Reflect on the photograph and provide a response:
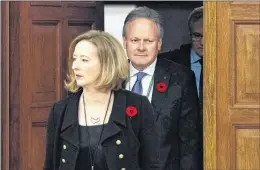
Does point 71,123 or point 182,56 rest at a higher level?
point 182,56

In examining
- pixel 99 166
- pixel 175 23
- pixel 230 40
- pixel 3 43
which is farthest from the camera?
pixel 175 23

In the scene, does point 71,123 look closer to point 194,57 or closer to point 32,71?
point 32,71

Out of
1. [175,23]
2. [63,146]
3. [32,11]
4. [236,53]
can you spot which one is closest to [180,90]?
[236,53]

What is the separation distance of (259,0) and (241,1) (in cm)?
11

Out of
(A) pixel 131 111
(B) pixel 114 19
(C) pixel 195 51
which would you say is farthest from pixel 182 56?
(A) pixel 131 111

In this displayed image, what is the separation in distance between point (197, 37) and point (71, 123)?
Answer: 93.9 inches

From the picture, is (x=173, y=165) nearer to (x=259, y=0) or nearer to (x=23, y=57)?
(x=259, y=0)

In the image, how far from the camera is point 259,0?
5.74 metres

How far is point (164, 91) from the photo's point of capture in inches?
227

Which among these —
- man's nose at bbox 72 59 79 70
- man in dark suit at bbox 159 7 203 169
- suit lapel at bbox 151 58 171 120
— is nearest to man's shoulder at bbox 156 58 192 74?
suit lapel at bbox 151 58 171 120

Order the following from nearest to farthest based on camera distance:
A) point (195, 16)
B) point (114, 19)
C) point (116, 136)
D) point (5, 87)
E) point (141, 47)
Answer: point (116, 136) < point (141, 47) < point (5, 87) < point (195, 16) < point (114, 19)

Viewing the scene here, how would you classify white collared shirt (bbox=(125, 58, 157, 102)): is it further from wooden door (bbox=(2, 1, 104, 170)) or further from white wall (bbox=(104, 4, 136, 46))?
white wall (bbox=(104, 4, 136, 46))

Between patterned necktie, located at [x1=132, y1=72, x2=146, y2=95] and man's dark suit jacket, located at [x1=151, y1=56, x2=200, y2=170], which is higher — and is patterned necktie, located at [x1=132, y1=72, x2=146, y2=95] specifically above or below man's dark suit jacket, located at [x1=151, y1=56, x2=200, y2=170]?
above

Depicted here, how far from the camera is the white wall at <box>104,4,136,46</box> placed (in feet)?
26.5
